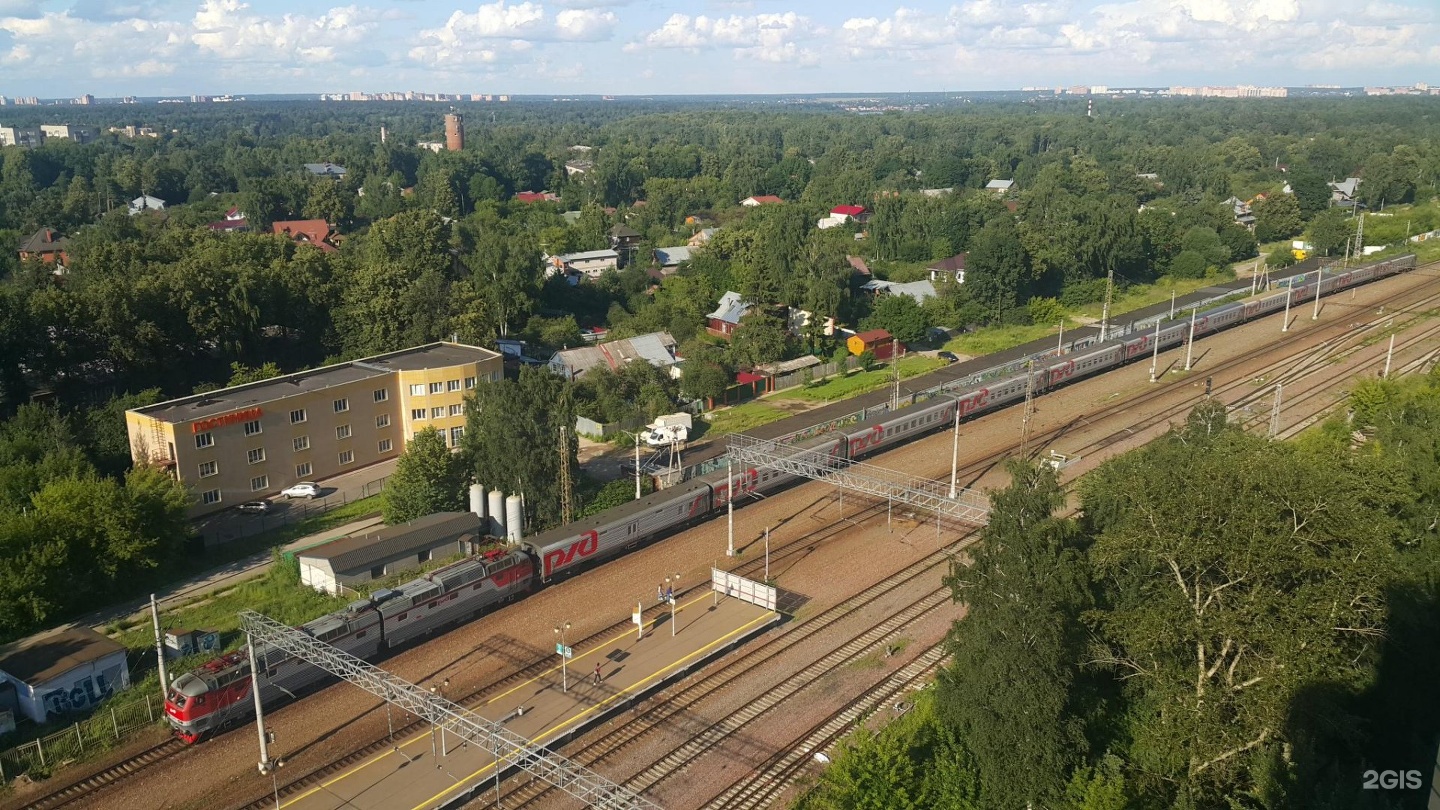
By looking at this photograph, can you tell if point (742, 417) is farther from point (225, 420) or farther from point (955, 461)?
point (225, 420)

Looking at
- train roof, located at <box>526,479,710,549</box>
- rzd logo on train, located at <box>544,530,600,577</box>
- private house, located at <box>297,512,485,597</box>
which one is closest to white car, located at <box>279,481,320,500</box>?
private house, located at <box>297,512,485,597</box>

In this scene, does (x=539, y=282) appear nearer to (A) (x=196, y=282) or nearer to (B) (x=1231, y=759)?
(A) (x=196, y=282)

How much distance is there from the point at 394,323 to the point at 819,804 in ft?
133

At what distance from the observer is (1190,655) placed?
1977 centimetres

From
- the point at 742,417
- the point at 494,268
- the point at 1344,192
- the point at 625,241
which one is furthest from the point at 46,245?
the point at 1344,192

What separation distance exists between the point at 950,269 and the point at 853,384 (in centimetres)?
2539

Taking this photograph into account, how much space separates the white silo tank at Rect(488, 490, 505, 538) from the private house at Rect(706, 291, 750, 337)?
30.9 m

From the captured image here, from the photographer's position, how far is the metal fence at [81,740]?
74.1 feet

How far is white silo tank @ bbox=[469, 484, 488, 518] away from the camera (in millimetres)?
34969

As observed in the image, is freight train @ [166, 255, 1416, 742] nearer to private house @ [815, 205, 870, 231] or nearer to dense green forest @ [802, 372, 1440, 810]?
dense green forest @ [802, 372, 1440, 810]

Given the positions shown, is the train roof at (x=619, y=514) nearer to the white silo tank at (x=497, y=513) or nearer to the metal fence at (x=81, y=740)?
the white silo tank at (x=497, y=513)

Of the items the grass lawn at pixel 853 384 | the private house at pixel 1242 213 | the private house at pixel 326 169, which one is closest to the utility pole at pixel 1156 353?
the grass lawn at pixel 853 384

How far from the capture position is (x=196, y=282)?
4850 cm

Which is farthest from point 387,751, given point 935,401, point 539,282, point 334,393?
point 539,282
